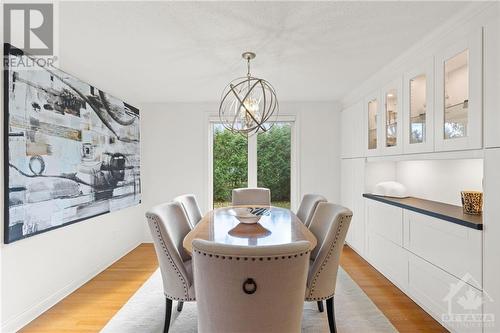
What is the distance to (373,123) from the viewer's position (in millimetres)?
3357

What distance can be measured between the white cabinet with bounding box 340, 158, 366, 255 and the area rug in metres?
1.10

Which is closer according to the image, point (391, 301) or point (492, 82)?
point (492, 82)

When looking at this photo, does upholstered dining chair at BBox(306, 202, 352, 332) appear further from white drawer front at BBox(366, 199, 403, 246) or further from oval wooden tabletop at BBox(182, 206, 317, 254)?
white drawer front at BBox(366, 199, 403, 246)

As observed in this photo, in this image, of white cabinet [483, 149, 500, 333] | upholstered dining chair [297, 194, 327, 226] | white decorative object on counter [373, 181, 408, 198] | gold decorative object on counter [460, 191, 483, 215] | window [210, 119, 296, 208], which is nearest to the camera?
white cabinet [483, 149, 500, 333]

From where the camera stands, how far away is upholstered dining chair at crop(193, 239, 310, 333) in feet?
3.57

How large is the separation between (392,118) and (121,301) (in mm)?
3313

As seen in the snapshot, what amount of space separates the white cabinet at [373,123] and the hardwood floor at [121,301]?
146cm

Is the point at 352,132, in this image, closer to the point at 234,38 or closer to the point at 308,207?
the point at 308,207

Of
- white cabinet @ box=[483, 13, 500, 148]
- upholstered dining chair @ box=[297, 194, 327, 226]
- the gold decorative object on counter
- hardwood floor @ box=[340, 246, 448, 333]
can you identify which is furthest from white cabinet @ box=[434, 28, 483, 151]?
hardwood floor @ box=[340, 246, 448, 333]

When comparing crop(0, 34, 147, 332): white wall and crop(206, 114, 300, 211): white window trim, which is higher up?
crop(206, 114, 300, 211): white window trim

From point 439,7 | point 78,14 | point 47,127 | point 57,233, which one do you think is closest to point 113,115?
point 47,127

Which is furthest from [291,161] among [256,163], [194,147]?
[194,147]

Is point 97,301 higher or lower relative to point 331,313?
lower

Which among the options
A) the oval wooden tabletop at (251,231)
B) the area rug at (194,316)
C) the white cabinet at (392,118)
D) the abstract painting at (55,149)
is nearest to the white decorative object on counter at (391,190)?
the white cabinet at (392,118)
